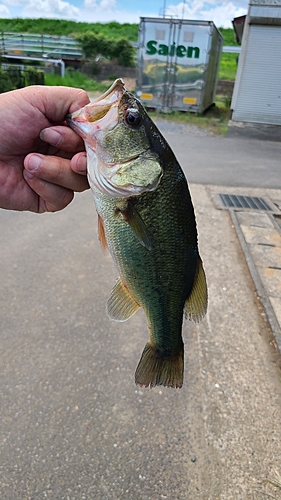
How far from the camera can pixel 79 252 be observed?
4.61 metres

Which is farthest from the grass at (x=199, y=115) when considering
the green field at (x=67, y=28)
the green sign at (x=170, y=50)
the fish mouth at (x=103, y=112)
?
the green field at (x=67, y=28)

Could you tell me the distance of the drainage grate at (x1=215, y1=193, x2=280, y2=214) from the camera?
20.5ft

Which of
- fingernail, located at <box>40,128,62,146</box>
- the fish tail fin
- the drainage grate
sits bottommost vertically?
the drainage grate

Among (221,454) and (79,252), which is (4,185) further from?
(79,252)

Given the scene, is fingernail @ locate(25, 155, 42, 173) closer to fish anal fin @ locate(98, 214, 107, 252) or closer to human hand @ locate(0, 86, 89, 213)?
human hand @ locate(0, 86, 89, 213)

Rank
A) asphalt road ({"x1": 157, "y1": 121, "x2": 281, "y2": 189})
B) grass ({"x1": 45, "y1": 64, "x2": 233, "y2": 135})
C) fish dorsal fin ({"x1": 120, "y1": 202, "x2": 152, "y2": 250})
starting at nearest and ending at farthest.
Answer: fish dorsal fin ({"x1": 120, "y1": 202, "x2": 152, "y2": 250}) < asphalt road ({"x1": 157, "y1": 121, "x2": 281, "y2": 189}) < grass ({"x1": 45, "y1": 64, "x2": 233, "y2": 135})

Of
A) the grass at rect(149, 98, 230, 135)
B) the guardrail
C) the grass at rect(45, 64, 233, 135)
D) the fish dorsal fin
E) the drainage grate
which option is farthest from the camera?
the guardrail

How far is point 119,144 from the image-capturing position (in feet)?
4.94

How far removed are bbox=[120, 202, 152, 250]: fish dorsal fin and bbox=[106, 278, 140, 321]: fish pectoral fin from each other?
0.30m

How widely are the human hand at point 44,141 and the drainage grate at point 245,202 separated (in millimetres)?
4554

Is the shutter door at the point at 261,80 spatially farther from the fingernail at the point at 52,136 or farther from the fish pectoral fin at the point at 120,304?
the fish pectoral fin at the point at 120,304

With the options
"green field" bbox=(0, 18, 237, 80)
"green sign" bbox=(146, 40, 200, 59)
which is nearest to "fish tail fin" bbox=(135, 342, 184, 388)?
"green sign" bbox=(146, 40, 200, 59)

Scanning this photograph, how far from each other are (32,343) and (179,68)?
44.0 feet

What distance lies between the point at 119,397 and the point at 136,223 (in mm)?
1845
